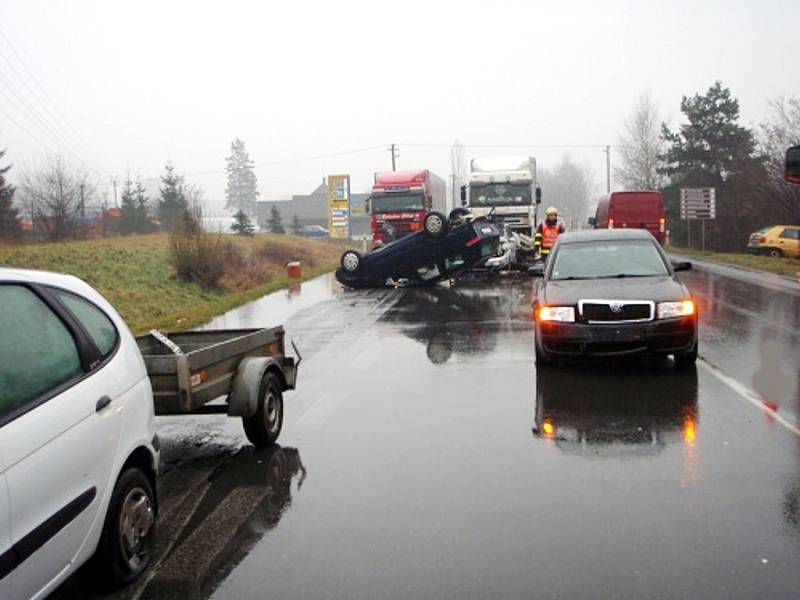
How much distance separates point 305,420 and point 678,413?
3.30 metres

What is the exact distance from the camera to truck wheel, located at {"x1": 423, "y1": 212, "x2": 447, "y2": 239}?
64.3 ft

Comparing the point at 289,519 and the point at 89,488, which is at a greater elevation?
the point at 89,488

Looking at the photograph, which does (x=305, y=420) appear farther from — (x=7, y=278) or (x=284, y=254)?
(x=284, y=254)

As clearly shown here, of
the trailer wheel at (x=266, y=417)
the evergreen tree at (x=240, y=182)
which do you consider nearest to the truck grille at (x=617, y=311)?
the trailer wheel at (x=266, y=417)

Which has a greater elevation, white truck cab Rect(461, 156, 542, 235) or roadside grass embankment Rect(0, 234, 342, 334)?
white truck cab Rect(461, 156, 542, 235)

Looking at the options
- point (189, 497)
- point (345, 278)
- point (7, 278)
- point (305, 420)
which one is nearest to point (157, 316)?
point (345, 278)

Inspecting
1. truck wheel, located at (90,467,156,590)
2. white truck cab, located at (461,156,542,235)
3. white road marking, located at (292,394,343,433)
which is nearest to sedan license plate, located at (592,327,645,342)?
white road marking, located at (292,394,343,433)

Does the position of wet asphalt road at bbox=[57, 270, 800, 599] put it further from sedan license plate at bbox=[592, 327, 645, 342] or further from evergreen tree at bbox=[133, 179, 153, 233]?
evergreen tree at bbox=[133, 179, 153, 233]

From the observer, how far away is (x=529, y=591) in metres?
3.55

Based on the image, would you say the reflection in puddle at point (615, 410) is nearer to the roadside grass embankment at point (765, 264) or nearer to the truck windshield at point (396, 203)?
the roadside grass embankment at point (765, 264)

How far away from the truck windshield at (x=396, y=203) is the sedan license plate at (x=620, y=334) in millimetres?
24198

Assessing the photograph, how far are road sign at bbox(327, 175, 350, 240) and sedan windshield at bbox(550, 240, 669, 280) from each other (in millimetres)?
40427

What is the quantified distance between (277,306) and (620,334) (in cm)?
1060

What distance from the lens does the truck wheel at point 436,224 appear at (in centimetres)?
1959
